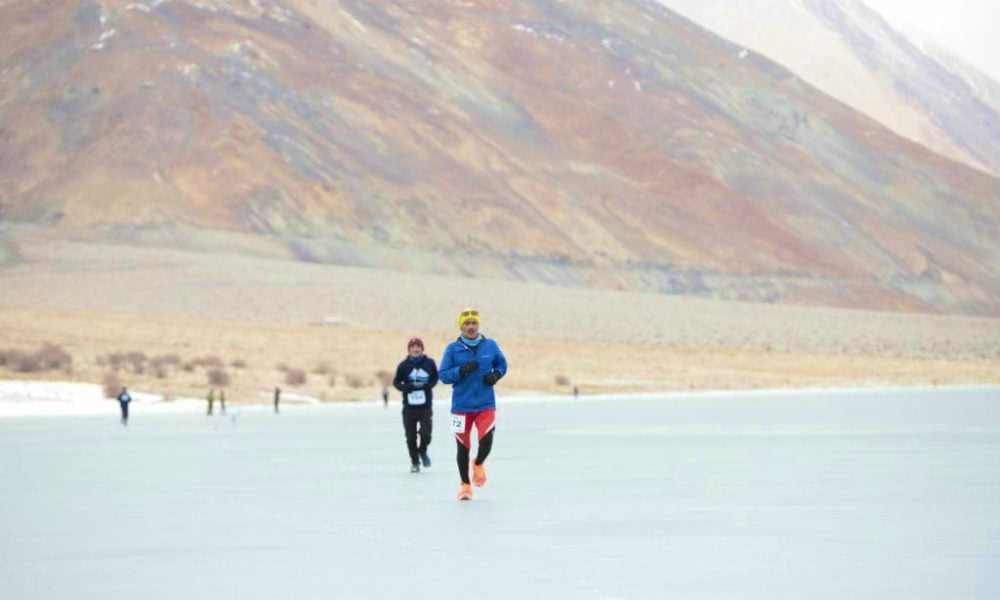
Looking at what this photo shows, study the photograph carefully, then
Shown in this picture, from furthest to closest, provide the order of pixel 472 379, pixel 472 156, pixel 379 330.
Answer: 1. pixel 472 156
2. pixel 379 330
3. pixel 472 379

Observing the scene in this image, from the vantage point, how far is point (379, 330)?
209 ft

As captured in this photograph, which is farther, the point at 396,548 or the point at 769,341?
the point at 769,341

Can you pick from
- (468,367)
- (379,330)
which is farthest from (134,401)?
(379,330)

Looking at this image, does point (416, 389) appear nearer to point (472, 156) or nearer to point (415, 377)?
point (415, 377)

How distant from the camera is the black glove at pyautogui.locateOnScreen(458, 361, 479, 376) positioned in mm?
14328

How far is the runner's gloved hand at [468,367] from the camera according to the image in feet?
47.0

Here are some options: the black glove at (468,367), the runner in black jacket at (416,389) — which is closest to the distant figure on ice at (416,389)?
the runner in black jacket at (416,389)

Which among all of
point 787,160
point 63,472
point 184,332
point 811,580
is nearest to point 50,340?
point 184,332

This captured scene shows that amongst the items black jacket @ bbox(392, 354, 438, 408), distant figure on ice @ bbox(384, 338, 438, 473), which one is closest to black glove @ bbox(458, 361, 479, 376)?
distant figure on ice @ bbox(384, 338, 438, 473)

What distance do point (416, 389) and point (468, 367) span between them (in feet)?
8.23

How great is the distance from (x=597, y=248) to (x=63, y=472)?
85213 mm

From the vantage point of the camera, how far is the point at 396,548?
11.0 metres

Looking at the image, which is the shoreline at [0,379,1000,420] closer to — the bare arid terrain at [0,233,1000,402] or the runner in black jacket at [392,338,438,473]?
the bare arid terrain at [0,233,1000,402]

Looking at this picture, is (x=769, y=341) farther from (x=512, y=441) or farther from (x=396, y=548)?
(x=396, y=548)
